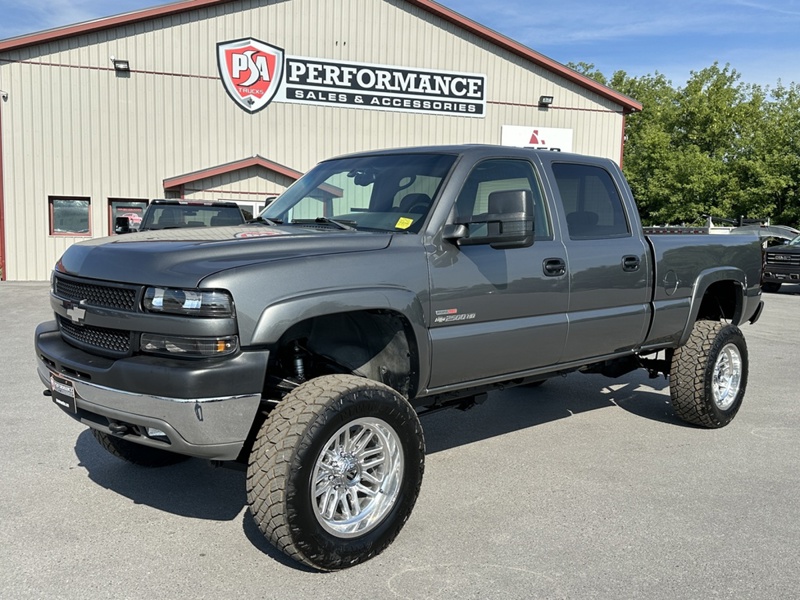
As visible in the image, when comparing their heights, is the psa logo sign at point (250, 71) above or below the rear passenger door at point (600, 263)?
above

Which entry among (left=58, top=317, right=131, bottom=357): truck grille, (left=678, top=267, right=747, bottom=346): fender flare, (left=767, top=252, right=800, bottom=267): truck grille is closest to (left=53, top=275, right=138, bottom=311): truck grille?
(left=58, top=317, right=131, bottom=357): truck grille

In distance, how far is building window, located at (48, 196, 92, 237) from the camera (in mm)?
17938

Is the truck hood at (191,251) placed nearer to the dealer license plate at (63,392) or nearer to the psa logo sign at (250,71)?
the dealer license plate at (63,392)

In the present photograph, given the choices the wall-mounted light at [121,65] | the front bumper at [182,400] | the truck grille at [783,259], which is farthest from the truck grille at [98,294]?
the truck grille at [783,259]

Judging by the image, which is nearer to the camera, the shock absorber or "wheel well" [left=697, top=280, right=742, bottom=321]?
the shock absorber

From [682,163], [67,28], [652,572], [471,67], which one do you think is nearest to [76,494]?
[652,572]

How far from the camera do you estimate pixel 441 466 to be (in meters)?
4.84

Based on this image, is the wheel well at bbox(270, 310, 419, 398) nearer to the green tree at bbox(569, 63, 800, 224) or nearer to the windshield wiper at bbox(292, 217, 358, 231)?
the windshield wiper at bbox(292, 217, 358, 231)

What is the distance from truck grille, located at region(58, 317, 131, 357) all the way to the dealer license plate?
0.65 ft

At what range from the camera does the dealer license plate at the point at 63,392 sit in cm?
346

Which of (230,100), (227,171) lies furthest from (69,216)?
(230,100)

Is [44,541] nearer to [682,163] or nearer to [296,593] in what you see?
[296,593]

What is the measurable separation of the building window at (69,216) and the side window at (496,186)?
51.9ft

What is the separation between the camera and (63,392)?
3.52 meters
